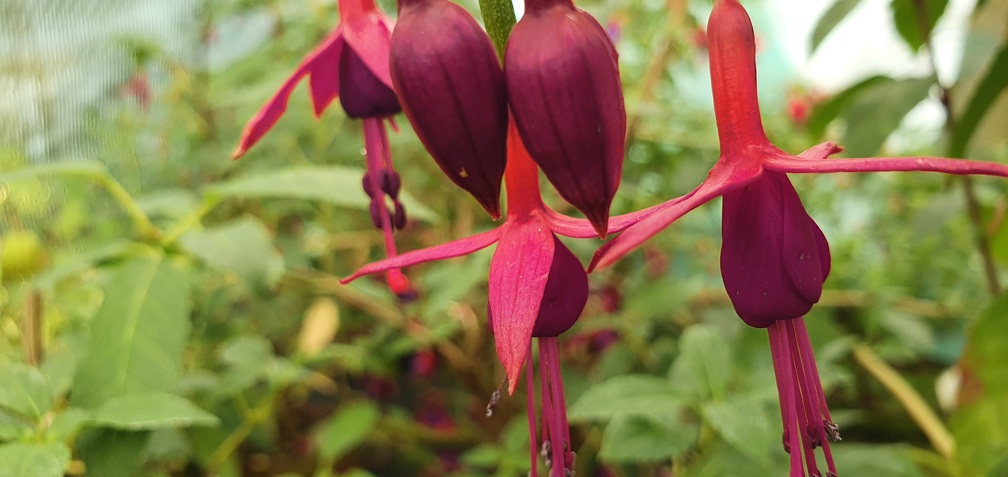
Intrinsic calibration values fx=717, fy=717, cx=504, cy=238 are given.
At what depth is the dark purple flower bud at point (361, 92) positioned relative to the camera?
0.33 metres

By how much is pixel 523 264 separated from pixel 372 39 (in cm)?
14

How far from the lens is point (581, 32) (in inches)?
8.4

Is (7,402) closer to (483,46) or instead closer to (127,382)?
(127,382)

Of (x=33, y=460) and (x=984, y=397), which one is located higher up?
(x=33, y=460)

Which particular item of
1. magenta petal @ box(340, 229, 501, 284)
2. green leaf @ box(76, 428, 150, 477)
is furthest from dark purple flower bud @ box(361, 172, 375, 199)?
green leaf @ box(76, 428, 150, 477)

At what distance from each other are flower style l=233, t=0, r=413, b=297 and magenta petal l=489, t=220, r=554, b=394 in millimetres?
88

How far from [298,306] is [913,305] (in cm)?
87

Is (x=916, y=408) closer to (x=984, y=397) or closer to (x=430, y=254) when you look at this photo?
(x=984, y=397)

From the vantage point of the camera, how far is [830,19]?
59cm

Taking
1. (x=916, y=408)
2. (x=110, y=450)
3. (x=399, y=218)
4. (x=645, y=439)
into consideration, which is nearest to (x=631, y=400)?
(x=645, y=439)

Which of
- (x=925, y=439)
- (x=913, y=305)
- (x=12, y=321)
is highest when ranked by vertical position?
(x=12, y=321)

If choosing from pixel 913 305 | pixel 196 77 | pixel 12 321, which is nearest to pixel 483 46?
pixel 12 321

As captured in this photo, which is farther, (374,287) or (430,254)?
(374,287)

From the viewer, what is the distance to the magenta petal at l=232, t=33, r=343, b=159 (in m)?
0.32
